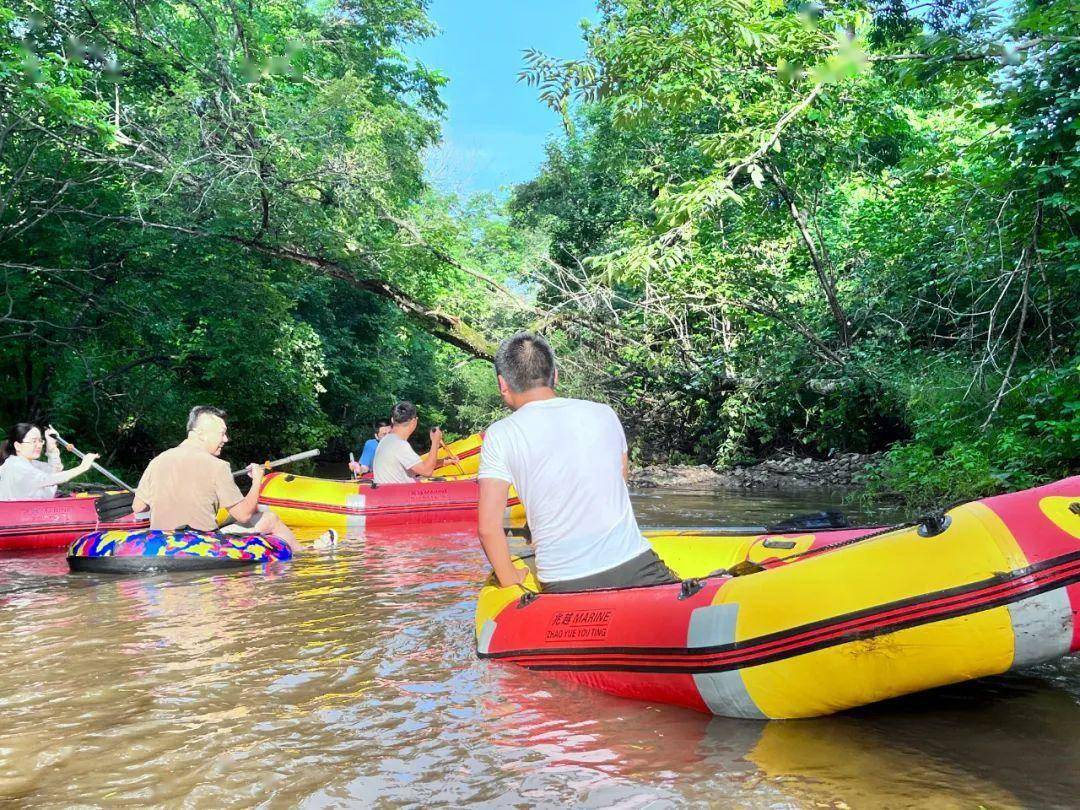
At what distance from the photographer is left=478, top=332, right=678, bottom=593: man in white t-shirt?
3.65 m

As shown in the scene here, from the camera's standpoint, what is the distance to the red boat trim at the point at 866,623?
9.49 feet

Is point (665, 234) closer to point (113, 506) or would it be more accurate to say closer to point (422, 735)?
point (113, 506)

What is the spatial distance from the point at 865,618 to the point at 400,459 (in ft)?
25.1

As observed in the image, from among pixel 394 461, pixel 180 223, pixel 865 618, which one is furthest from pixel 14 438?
pixel 865 618

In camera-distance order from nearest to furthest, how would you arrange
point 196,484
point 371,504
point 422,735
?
1. point 422,735
2. point 196,484
3. point 371,504

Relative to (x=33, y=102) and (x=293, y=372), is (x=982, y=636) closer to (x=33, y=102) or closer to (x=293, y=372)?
(x=33, y=102)

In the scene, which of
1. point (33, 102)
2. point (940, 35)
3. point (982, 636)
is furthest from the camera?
point (33, 102)

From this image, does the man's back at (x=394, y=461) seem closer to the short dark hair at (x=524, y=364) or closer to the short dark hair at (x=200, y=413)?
the short dark hair at (x=200, y=413)

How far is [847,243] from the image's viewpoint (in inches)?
574

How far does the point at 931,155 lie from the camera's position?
9.48 m

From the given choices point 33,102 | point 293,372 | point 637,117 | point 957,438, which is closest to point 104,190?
point 33,102

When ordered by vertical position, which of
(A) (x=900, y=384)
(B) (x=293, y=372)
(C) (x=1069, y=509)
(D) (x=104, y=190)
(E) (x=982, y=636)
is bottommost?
(E) (x=982, y=636)

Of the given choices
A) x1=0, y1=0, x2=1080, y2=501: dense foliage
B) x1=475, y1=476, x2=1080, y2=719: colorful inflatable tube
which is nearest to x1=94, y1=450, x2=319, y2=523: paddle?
x1=0, y1=0, x2=1080, y2=501: dense foliage

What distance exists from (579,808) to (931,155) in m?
8.73
